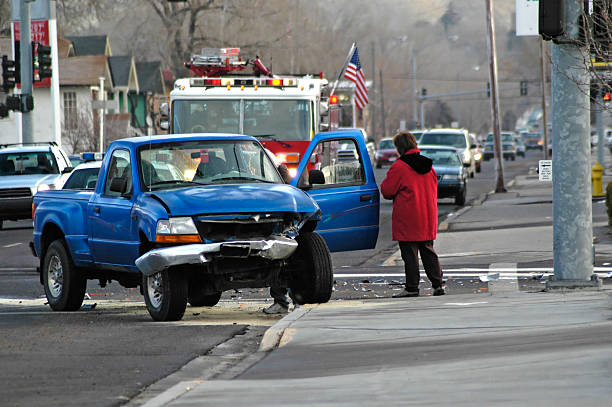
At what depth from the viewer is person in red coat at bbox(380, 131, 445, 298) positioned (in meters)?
12.6

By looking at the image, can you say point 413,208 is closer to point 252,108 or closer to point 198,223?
point 198,223

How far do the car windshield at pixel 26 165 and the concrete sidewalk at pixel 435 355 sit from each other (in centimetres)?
1753

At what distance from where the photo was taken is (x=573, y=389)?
6.95 metres

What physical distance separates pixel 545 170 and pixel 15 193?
16801mm

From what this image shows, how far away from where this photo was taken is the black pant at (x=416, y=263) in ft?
41.5

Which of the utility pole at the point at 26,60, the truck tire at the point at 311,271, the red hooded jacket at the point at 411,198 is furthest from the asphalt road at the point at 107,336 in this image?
the utility pole at the point at 26,60

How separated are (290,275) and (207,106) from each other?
10.7m

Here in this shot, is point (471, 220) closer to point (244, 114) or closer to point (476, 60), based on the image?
point (244, 114)

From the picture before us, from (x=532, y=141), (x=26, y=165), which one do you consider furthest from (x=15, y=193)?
(x=532, y=141)

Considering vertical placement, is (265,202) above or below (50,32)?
below

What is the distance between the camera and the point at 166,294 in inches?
428

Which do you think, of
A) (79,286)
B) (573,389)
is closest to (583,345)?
(573,389)

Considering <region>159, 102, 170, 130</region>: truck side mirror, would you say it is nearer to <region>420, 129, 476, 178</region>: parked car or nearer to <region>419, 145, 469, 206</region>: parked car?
<region>419, 145, 469, 206</region>: parked car

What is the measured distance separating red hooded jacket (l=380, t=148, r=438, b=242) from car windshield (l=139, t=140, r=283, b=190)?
1.37 metres
